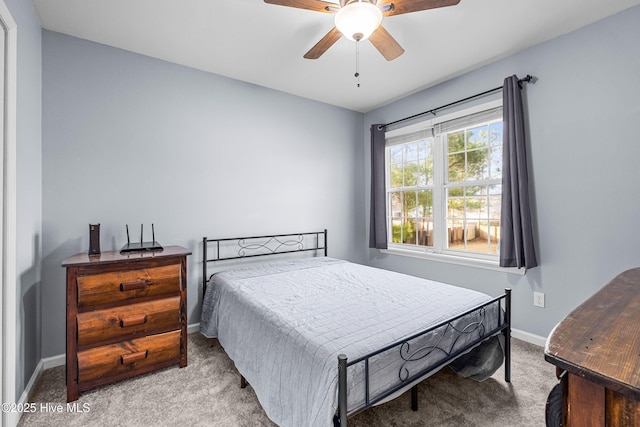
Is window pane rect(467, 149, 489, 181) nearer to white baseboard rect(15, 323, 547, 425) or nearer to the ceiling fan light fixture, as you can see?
white baseboard rect(15, 323, 547, 425)

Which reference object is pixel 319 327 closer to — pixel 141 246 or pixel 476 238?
pixel 141 246

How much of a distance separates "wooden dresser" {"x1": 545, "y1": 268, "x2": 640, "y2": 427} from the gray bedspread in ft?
2.56

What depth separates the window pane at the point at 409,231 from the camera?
3.78m

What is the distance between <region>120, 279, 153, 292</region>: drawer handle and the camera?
6.64 ft

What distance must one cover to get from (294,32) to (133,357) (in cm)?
272

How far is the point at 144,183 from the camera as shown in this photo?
2676 mm

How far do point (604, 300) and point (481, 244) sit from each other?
213 cm

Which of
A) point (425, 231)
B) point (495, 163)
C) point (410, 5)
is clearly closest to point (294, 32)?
point (410, 5)

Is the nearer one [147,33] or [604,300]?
[604,300]

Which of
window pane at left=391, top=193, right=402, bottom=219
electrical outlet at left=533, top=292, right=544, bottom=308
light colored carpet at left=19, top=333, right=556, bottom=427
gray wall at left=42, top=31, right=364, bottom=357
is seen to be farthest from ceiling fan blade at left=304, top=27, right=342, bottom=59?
electrical outlet at left=533, top=292, right=544, bottom=308

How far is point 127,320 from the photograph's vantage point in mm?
2033

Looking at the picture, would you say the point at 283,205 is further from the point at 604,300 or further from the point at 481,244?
the point at 604,300

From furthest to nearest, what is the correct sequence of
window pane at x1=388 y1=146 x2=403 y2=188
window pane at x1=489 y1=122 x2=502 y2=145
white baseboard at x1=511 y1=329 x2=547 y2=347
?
window pane at x1=388 y1=146 x2=403 y2=188
window pane at x1=489 y1=122 x2=502 y2=145
white baseboard at x1=511 y1=329 x2=547 y2=347

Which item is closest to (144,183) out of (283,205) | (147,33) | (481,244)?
(147,33)
